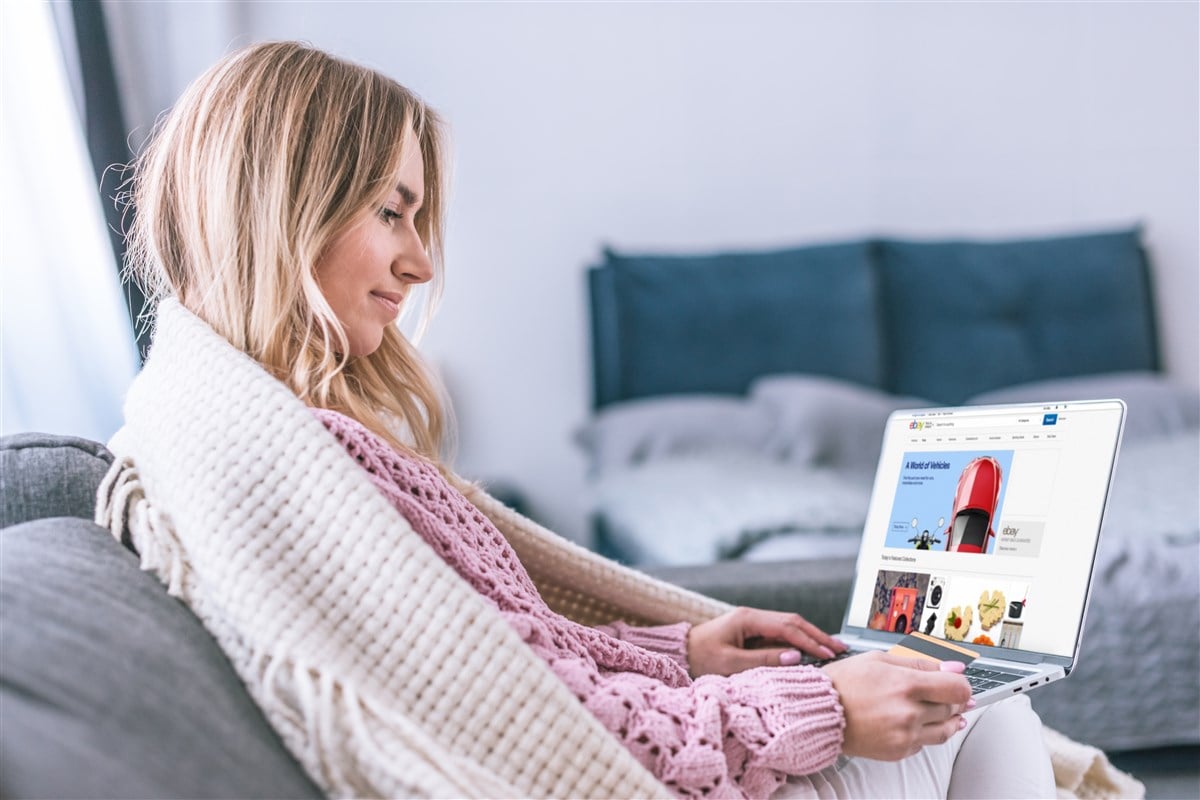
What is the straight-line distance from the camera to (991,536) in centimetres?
92


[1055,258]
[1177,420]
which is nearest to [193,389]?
[1177,420]

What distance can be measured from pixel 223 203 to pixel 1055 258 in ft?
7.86

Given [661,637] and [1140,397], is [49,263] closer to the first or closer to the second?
[661,637]

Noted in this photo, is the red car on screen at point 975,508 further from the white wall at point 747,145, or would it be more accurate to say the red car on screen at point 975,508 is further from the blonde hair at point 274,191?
the white wall at point 747,145

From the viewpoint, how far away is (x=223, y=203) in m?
0.79

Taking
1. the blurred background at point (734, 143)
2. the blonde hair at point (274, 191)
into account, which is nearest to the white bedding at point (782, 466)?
the blurred background at point (734, 143)

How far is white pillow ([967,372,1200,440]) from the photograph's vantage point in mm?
2266

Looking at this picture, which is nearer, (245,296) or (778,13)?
(245,296)

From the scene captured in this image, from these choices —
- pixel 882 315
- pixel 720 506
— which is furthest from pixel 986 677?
pixel 882 315

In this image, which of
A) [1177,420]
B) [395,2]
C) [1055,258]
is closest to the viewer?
[1177,420]

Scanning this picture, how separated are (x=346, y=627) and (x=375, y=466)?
0.12 m

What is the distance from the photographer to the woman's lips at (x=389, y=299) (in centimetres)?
88

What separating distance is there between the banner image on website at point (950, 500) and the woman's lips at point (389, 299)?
20.6 inches

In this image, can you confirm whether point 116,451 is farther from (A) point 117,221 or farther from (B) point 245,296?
(A) point 117,221
